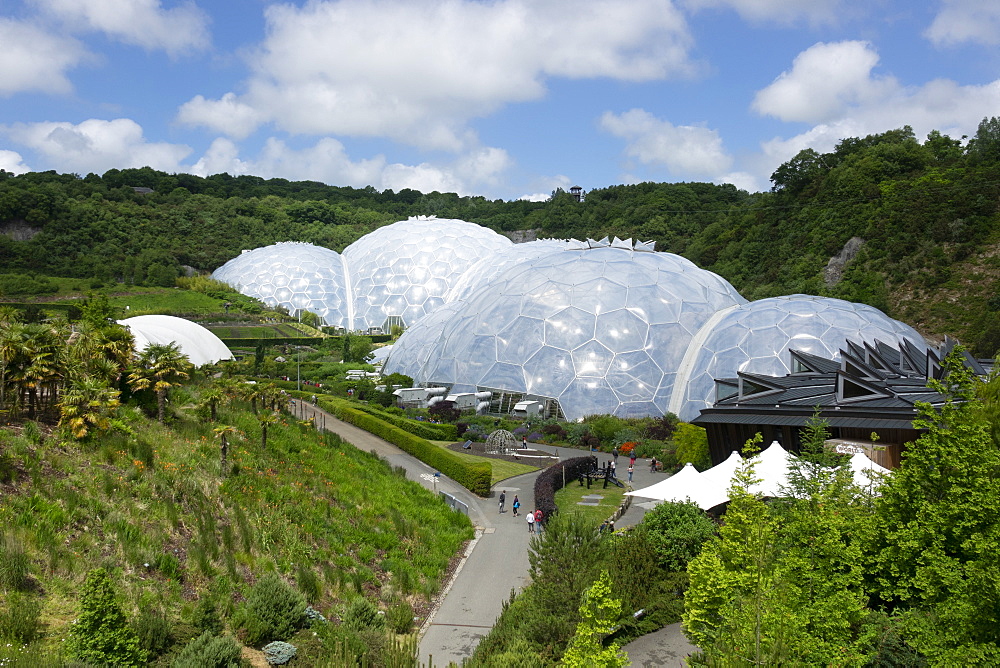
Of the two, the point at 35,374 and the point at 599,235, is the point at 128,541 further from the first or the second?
the point at 599,235

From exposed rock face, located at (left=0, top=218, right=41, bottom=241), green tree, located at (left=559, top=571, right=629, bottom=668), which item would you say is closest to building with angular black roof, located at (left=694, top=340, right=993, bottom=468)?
green tree, located at (left=559, top=571, right=629, bottom=668)

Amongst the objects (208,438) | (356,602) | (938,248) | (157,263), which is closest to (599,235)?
(938,248)

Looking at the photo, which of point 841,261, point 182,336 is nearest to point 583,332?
point 182,336

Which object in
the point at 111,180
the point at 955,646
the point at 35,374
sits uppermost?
the point at 111,180

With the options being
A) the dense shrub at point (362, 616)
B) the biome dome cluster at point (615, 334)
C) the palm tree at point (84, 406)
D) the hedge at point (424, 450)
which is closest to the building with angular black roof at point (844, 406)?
the hedge at point (424, 450)

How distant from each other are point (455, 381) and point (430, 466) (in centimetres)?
1172

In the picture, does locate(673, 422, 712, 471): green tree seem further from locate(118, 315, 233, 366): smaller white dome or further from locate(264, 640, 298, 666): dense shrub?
locate(118, 315, 233, 366): smaller white dome

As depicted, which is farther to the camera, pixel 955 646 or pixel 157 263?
pixel 157 263

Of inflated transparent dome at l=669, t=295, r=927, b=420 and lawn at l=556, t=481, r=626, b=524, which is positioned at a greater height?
inflated transparent dome at l=669, t=295, r=927, b=420

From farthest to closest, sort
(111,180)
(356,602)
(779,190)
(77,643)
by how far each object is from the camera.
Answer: (111,180) → (779,190) → (356,602) → (77,643)

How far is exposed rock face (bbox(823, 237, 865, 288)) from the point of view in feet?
175

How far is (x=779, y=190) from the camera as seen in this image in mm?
67375

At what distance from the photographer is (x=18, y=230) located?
79.2 meters

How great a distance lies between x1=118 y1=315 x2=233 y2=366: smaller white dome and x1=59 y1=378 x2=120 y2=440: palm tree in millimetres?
14216
